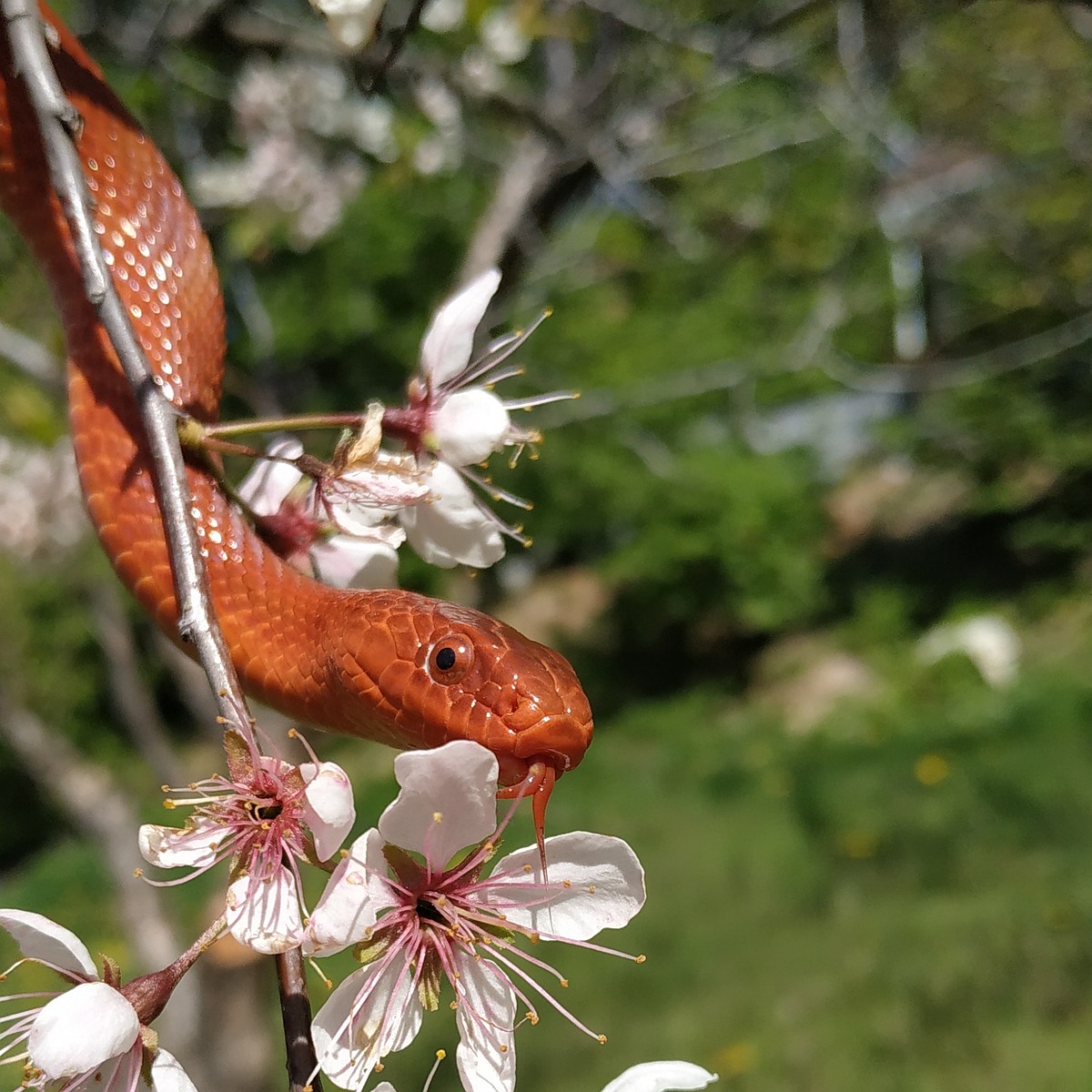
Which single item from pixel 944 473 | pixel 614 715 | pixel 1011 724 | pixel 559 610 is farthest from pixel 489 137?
pixel 559 610

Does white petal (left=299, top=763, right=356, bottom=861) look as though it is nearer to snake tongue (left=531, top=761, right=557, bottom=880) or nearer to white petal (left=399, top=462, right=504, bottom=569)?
snake tongue (left=531, top=761, right=557, bottom=880)

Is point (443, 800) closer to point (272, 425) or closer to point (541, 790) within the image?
point (541, 790)

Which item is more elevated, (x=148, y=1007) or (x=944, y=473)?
(x=148, y=1007)

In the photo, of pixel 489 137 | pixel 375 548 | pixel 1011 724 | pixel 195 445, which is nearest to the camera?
pixel 195 445

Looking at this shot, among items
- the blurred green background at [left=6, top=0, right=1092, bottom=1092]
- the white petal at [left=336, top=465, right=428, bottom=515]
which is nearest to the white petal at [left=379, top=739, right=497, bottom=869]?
the white petal at [left=336, top=465, right=428, bottom=515]

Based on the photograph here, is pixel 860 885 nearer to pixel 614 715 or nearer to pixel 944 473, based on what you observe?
pixel 614 715

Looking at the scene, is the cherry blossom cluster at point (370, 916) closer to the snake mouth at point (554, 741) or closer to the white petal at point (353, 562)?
the snake mouth at point (554, 741)
